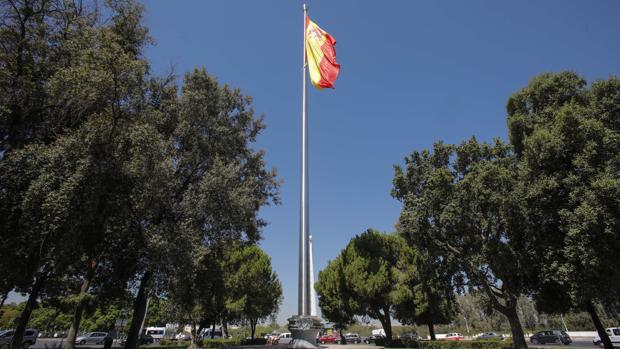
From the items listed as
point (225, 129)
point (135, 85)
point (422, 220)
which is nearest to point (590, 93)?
point (422, 220)

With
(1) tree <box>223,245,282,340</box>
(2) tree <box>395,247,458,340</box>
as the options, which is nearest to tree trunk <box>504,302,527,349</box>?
(2) tree <box>395,247,458,340</box>

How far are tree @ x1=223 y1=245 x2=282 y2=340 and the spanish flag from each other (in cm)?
2291

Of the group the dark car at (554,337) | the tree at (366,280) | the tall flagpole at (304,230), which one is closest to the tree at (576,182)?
the tall flagpole at (304,230)

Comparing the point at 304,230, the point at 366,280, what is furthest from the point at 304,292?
the point at 366,280

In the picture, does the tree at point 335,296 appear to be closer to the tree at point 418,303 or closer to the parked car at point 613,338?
the tree at point 418,303

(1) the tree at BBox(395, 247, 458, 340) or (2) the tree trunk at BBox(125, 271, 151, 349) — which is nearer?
(2) the tree trunk at BBox(125, 271, 151, 349)

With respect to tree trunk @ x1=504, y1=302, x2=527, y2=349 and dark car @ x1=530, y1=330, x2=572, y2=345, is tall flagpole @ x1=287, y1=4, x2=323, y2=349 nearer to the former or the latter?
tree trunk @ x1=504, y1=302, x2=527, y2=349

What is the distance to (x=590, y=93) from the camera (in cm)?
2055

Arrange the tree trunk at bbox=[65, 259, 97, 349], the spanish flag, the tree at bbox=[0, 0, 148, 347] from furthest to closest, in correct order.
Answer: the tree trunk at bbox=[65, 259, 97, 349] < the spanish flag < the tree at bbox=[0, 0, 148, 347]

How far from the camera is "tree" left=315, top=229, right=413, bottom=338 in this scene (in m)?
34.4

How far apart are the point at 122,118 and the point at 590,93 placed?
2499 centimetres

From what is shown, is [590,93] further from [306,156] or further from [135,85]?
[135,85]

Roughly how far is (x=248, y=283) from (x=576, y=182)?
99.7ft

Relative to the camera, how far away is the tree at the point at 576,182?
643 inches
